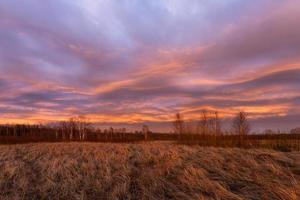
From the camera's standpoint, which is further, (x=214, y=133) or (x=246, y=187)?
(x=214, y=133)

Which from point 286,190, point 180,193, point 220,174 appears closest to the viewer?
point 286,190

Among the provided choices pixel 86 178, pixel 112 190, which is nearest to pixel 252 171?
pixel 112 190

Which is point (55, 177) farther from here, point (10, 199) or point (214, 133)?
point (214, 133)

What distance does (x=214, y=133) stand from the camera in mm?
42688

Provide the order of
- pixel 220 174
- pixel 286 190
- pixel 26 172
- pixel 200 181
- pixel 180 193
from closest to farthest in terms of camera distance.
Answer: pixel 286 190, pixel 180 193, pixel 200 181, pixel 220 174, pixel 26 172

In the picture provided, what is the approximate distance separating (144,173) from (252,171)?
3.15m

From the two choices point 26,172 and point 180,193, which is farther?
point 26,172

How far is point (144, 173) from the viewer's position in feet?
28.1

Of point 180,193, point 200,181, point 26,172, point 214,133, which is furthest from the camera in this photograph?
point 214,133

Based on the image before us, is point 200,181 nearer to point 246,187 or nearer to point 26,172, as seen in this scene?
point 246,187

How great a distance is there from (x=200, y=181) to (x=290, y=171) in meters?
3.13

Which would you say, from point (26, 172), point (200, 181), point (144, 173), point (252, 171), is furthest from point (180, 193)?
point (26, 172)

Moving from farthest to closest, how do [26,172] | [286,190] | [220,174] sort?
[26,172] → [220,174] → [286,190]

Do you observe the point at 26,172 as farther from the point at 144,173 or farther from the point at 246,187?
the point at 246,187
